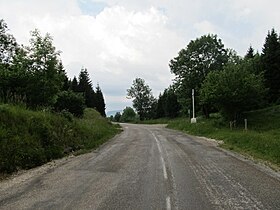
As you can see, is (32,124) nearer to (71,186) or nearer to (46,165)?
(46,165)

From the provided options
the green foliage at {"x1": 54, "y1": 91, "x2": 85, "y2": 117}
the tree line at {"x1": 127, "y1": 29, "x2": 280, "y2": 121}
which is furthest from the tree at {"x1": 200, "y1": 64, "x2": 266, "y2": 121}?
the green foliage at {"x1": 54, "y1": 91, "x2": 85, "y2": 117}

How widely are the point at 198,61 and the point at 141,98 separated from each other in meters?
68.1

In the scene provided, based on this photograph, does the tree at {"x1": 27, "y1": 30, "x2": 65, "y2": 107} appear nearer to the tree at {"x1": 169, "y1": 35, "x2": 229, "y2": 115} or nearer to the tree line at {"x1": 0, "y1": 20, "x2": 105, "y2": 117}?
the tree line at {"x1": 0, "y1": 20, "x2": 105, "y2": 117}

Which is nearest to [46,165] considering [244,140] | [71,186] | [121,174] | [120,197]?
[121,174]

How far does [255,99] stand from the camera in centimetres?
4203

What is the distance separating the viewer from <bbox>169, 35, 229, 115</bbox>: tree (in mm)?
60875

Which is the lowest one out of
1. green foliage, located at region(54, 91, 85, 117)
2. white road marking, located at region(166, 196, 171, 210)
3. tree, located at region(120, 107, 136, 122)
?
white road marking, located at region(166, 196, 171, 210)

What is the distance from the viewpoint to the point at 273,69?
180 feet

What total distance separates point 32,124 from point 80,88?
79.9m

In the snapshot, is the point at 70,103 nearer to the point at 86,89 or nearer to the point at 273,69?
the point at 273,69

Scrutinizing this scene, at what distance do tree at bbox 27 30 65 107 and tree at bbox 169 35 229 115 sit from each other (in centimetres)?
2629

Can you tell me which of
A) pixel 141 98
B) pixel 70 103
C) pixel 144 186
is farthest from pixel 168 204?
pixel 141 98

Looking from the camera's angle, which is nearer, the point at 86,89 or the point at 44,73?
the point at 44,73

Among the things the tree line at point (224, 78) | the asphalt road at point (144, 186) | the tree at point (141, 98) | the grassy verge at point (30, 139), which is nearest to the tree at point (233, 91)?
the tree line at point (224, 78)
